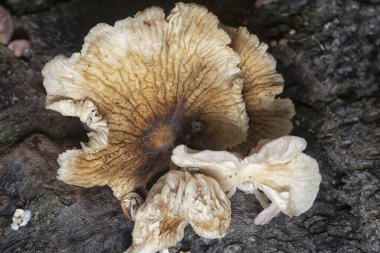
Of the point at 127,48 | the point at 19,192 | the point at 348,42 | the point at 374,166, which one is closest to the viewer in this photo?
the point at 127,48

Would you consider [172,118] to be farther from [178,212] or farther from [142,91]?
[178,212]

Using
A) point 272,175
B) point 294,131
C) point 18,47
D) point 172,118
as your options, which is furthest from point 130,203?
point 18,47

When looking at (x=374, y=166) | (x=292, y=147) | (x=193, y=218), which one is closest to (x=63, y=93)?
(x=193, y=218)

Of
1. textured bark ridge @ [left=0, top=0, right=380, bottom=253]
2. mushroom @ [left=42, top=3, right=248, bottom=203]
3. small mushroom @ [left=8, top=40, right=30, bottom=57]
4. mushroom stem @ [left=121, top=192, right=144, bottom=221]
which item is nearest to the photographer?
mushroom @ [left=42, top=3, right=248, bottom=203]

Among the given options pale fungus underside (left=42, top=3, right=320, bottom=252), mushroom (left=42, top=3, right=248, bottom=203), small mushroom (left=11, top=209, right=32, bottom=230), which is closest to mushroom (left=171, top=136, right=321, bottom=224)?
pale fungus underside (left=42, top=3, right=320, bottom=252)

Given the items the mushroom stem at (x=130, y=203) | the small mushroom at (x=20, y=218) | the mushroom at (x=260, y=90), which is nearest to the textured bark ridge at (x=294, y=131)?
the small mushroom at (x=20, y=218)

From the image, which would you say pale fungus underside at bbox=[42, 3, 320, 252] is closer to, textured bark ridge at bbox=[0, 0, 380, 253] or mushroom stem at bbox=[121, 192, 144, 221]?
mushroom stem at bbox=[121, 192, 144, 221]

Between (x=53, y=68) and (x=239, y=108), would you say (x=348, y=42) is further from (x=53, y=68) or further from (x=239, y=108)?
(x=53, y=68)
